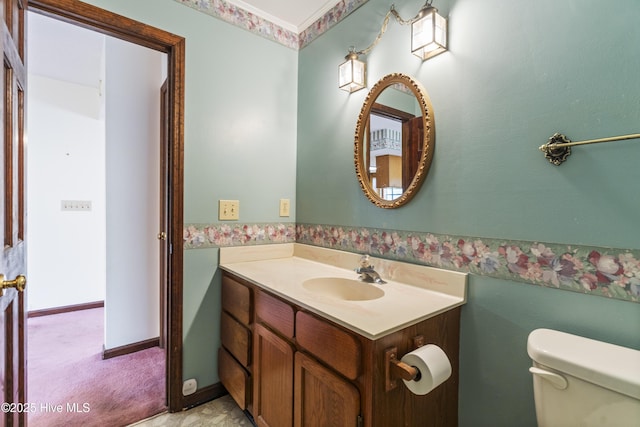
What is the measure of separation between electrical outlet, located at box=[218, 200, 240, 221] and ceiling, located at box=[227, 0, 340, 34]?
1.18 metres

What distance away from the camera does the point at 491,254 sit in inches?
42.6

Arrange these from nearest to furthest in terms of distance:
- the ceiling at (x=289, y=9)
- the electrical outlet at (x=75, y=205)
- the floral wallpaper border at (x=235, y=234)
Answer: the floral wallpaper border at (x=235, y=234)
the ceiling at (x=289, y=9)
the electrical outlet at (x=75, y=205)

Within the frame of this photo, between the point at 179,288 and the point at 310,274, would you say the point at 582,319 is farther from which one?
the point at 179,288

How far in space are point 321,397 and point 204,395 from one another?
40.4 inches

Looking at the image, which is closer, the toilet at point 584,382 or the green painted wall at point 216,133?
the toilet at point 584,382

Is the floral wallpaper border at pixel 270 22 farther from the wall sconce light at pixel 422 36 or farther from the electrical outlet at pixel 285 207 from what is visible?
the electrical outlet at pixel 285 207

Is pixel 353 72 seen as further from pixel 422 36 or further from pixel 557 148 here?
pixel 557 148

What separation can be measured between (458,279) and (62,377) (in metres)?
2.48

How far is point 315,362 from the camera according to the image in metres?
1.04

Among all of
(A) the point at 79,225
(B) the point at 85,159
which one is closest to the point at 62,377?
(A) the point at 79,225

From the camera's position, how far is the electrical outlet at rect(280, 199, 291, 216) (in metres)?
1.99

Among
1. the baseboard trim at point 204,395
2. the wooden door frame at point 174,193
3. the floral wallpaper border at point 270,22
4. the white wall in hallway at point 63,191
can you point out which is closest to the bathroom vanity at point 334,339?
the baseboard trim at point 204,395

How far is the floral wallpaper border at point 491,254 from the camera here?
833 mm

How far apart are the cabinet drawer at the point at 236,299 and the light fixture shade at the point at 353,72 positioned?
1191 mm
